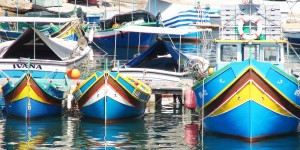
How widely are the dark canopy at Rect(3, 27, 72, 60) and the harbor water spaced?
6318mm

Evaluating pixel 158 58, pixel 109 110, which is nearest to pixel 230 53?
pixel 109 110

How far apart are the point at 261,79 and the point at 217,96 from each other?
5.27 ft

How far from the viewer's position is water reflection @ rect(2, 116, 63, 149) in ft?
86.6

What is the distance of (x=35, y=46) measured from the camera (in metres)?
39.4

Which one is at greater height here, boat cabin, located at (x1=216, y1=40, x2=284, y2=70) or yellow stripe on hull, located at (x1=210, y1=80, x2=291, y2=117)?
boat cabin, located at (x1=216, y1=40, x2=284, y2=70)

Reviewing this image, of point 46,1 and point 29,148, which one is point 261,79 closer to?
point 29,148

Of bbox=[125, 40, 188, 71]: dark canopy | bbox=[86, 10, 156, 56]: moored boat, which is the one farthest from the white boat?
bbox=[86, 10, 156, 56]: moored boat

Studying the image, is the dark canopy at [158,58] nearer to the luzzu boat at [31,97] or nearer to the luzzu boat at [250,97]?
the luzzu boat at [31,97]

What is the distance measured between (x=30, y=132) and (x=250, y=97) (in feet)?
25.7

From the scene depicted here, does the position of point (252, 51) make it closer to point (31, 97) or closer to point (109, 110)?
point (109, 110)

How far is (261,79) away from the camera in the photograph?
25.5 metres

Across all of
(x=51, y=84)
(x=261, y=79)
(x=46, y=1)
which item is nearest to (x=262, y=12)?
(x=261, y=79)

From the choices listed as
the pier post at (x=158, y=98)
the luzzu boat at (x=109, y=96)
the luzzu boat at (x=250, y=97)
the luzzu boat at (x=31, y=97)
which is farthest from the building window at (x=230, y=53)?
the pier post at (x=158, y=98)

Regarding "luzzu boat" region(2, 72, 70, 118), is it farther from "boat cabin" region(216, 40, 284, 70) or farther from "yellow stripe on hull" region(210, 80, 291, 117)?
"yellow stripe on hull" region(210, 80, 291, 117)
